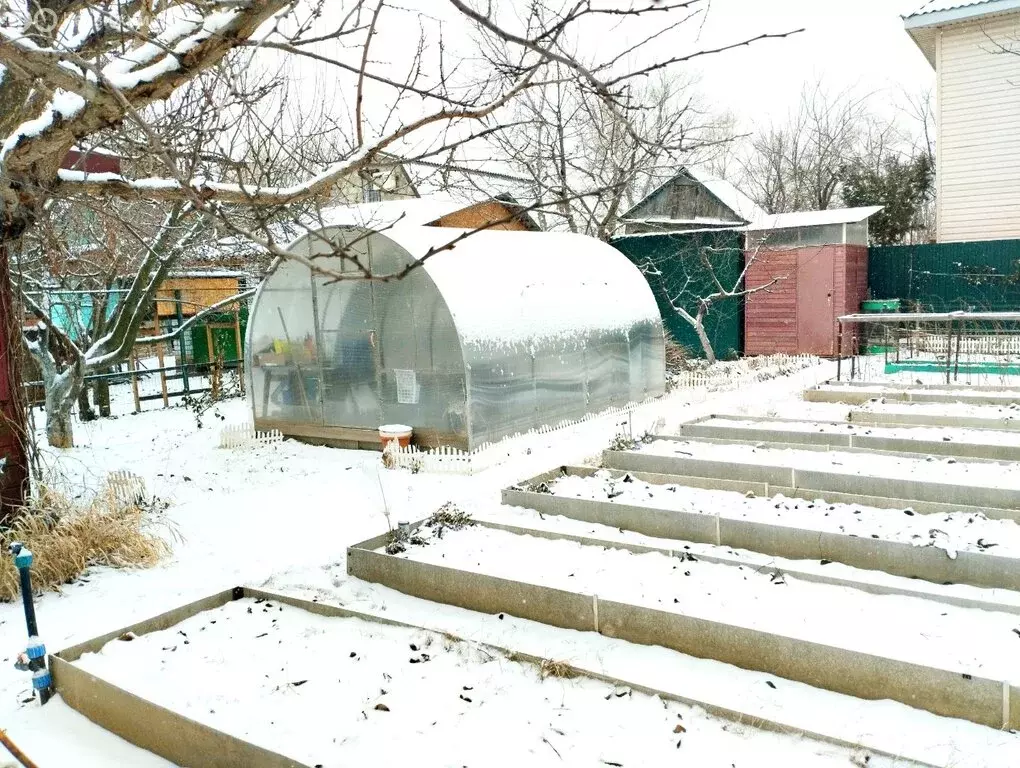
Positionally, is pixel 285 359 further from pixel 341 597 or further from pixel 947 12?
pixel 947 12

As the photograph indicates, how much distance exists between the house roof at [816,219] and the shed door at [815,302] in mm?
623

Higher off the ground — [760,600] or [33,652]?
[33,652]

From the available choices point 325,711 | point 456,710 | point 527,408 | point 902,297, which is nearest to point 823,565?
point 456,710

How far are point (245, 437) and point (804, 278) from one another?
41.7ft

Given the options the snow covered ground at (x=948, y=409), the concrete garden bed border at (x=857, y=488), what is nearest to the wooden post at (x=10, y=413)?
the concrete garden bed border at (x=857, y=488)

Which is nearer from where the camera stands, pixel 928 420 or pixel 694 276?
pixel 928 420

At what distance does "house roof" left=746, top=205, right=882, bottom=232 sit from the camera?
17094 mm

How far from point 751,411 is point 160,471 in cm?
804

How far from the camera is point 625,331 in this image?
1295cm

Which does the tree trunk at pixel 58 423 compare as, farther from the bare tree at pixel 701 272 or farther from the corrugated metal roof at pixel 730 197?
the corrugated metal roof at pixel 730 197

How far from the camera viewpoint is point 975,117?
17609 millimetres

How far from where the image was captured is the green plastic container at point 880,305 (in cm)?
1700

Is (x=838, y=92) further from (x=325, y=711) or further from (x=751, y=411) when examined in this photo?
(x=325, y=711)

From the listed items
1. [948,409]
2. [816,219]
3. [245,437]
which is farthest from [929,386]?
[245,437]
